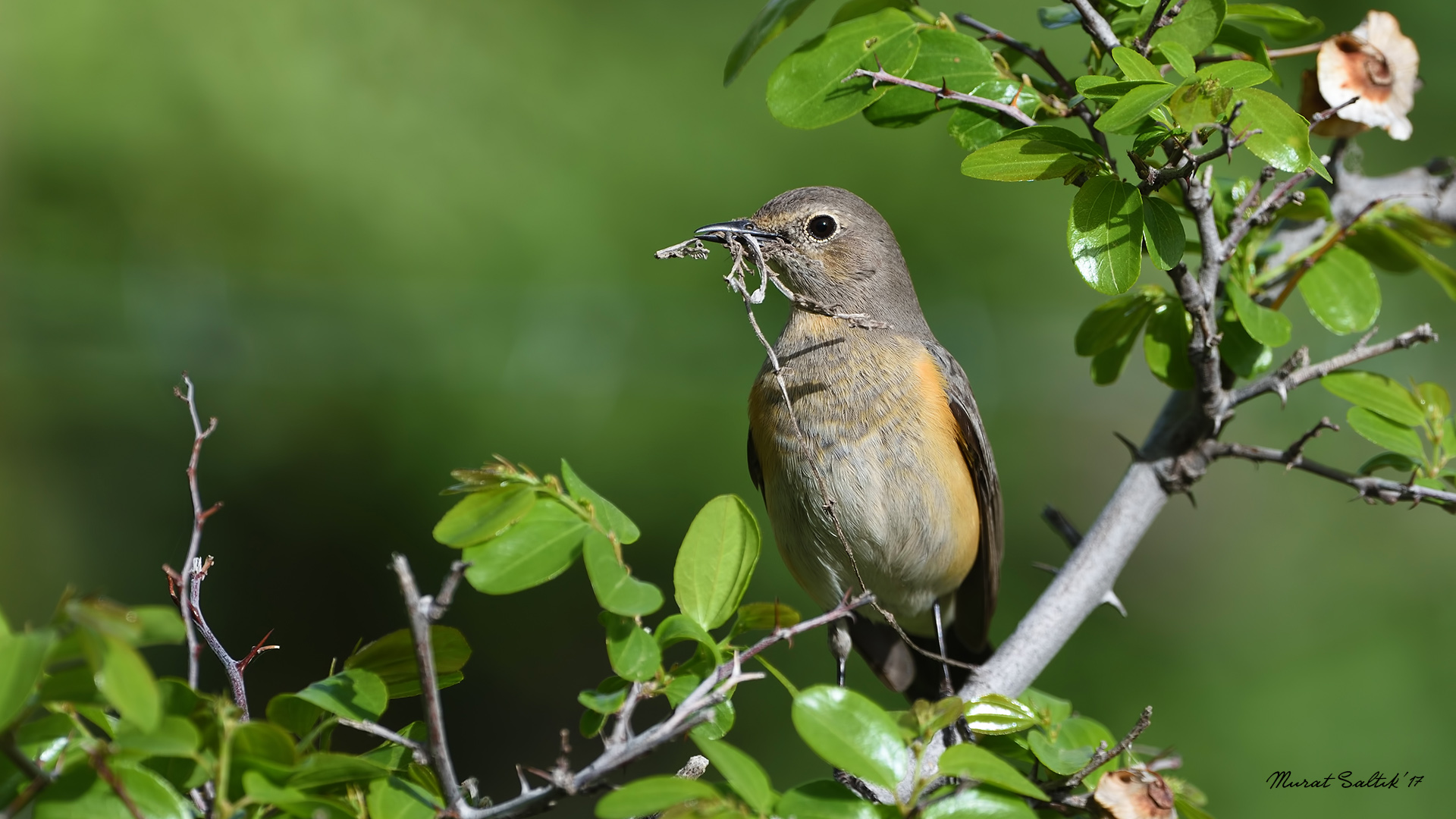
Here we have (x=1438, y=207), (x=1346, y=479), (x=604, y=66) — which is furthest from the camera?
(x=604, y=66)

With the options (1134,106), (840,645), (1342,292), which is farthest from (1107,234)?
(840,645)

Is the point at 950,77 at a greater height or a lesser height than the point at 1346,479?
greater

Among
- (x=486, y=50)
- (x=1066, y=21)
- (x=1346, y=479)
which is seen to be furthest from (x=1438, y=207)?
(x=486, y=50)

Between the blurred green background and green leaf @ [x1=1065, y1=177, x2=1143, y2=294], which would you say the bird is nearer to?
green leaf @ [x1=1065, y1=177, x2=1143, y2=294]

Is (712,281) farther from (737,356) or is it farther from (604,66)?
(604,66)

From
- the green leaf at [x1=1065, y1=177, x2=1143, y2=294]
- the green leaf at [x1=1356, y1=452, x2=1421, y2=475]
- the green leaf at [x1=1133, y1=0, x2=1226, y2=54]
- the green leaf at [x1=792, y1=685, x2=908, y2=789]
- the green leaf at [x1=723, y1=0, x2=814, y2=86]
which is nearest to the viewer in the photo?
the green leaf at [x1=792, y1=685, x2=908, y2=789]

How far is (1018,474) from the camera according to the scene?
7723mm

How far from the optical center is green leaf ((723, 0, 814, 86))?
2.08m

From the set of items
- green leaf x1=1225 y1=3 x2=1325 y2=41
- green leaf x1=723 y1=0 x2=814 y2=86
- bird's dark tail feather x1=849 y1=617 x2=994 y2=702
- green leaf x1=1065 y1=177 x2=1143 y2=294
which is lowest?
bird's dark tail feather x1=849 y1=617 x2=994 y2=702

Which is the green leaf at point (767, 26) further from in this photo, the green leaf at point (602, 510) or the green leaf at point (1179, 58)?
the green leaf at point (602, 510)

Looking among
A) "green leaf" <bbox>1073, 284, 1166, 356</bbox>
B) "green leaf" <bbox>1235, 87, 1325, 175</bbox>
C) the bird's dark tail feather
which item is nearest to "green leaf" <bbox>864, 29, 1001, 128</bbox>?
"green leaf" <bbox>1235, 87, 1325, 175</bbox>

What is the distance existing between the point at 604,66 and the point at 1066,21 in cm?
590

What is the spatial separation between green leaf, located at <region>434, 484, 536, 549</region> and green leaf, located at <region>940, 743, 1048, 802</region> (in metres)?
0.63

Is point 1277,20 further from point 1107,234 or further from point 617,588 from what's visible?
point 617,588
